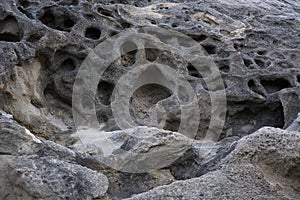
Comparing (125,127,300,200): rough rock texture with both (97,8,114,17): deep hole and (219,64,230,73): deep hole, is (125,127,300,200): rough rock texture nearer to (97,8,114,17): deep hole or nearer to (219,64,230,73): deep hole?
(219,64,230,73): deep hole

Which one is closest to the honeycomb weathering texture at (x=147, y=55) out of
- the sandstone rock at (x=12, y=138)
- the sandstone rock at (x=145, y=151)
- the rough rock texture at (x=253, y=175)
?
the sandstone rock at (x=145, y=151)

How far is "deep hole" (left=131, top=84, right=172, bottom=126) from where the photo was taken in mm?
4500

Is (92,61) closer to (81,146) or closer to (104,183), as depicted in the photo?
(81,146)

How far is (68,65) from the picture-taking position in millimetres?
4621

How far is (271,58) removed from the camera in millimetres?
5164

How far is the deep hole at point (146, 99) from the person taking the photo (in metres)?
4.50

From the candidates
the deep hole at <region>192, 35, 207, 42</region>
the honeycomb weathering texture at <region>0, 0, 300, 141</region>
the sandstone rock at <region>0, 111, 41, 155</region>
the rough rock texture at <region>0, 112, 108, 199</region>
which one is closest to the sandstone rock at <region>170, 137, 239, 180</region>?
the rough rock texture at <region>0, 112, 108, 199</region>

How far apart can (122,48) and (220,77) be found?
90 centimetres

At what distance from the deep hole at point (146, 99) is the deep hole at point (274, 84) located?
91 cm

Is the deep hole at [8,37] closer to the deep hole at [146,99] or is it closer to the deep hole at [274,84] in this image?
the deep hole at [146,99]

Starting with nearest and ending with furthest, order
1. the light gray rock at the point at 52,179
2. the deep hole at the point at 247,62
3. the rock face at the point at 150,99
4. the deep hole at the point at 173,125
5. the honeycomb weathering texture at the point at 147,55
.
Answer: the light gray rock at the point at 52,179 < the rock face at the point at 150,99 < the honeycomb weathering texture at the point at 147,55 < the deep hole at the point at 173,125 < the deep hole at the point at 247,62

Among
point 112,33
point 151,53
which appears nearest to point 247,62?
point 151,53

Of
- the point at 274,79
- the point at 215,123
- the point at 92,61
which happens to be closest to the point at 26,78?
the point at 92,61

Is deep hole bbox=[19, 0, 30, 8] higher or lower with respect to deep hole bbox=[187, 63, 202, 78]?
higher
